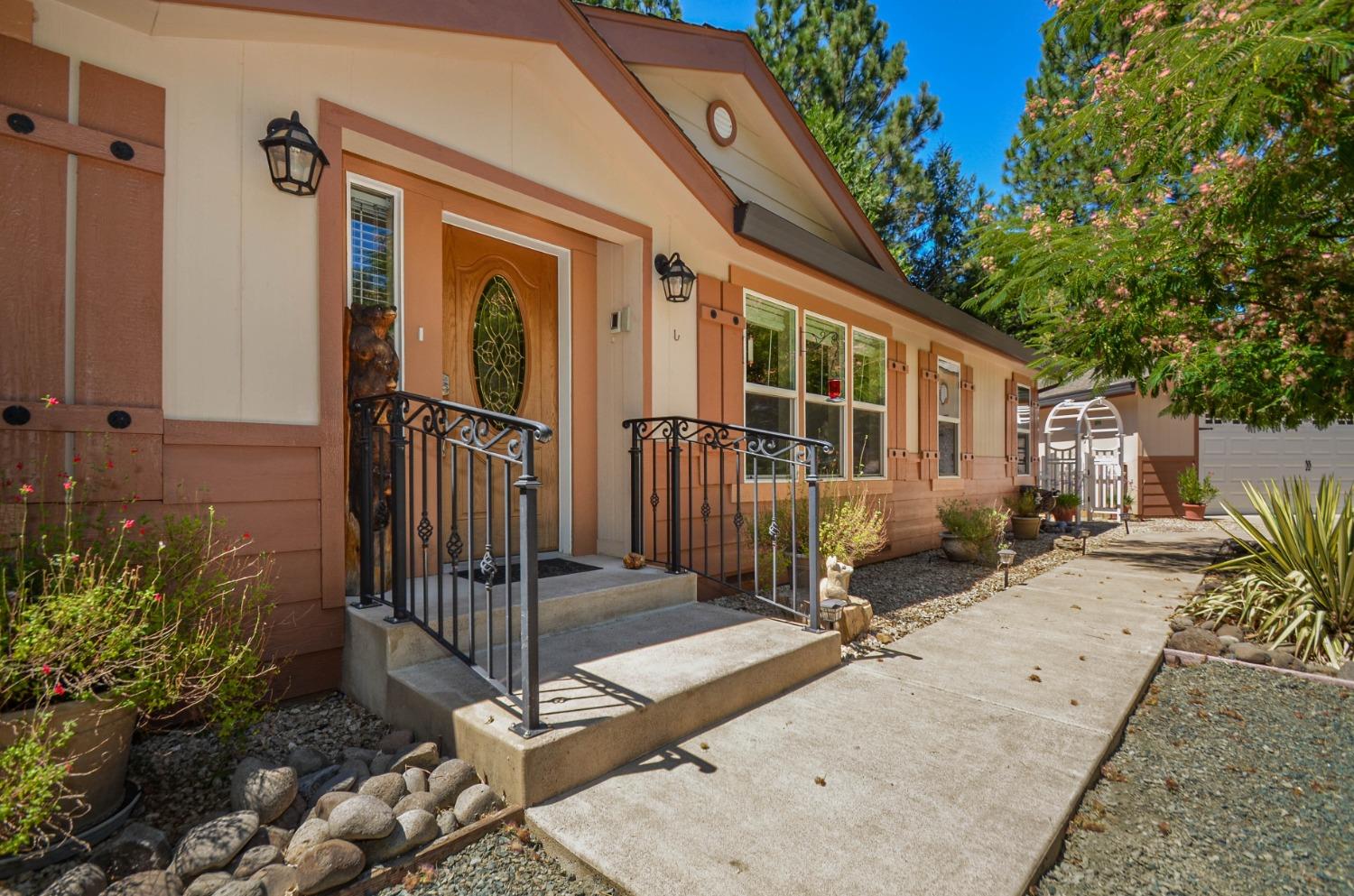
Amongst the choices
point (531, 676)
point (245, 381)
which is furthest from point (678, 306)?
point (531, 676)

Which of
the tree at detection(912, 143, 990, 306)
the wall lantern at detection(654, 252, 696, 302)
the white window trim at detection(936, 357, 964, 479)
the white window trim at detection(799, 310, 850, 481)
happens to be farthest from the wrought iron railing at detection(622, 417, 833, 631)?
the tree at detection(912, 143, 990, 306)

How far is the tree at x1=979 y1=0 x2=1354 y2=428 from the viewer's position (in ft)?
11.4

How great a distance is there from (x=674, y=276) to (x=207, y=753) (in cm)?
349

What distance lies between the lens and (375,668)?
2.67m

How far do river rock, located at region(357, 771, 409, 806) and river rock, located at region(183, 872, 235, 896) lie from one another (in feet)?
1.28

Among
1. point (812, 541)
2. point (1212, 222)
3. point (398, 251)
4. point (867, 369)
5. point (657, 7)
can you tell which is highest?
point (657, 7)

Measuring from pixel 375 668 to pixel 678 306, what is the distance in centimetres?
301

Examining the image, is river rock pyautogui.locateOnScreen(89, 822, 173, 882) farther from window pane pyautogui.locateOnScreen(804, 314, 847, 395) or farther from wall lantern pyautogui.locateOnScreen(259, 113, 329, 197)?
window pane pyautogui.locateOnScreen(804, 314, 847, 395)

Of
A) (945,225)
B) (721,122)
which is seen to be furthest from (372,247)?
(945,225)

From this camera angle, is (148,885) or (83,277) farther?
(83,277)

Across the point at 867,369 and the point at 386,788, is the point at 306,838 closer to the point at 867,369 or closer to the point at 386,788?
the point at 386,788

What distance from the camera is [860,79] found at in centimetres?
1466

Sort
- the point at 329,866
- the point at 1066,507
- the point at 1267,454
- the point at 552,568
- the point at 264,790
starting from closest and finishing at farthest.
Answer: the point at 329,866 < the point at 264,790 < the point at 552,568 < the point at 1066,507 < the point at 1267,454

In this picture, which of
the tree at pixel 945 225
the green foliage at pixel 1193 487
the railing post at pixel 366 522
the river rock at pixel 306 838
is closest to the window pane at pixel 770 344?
the railing post at pixel 366 522
